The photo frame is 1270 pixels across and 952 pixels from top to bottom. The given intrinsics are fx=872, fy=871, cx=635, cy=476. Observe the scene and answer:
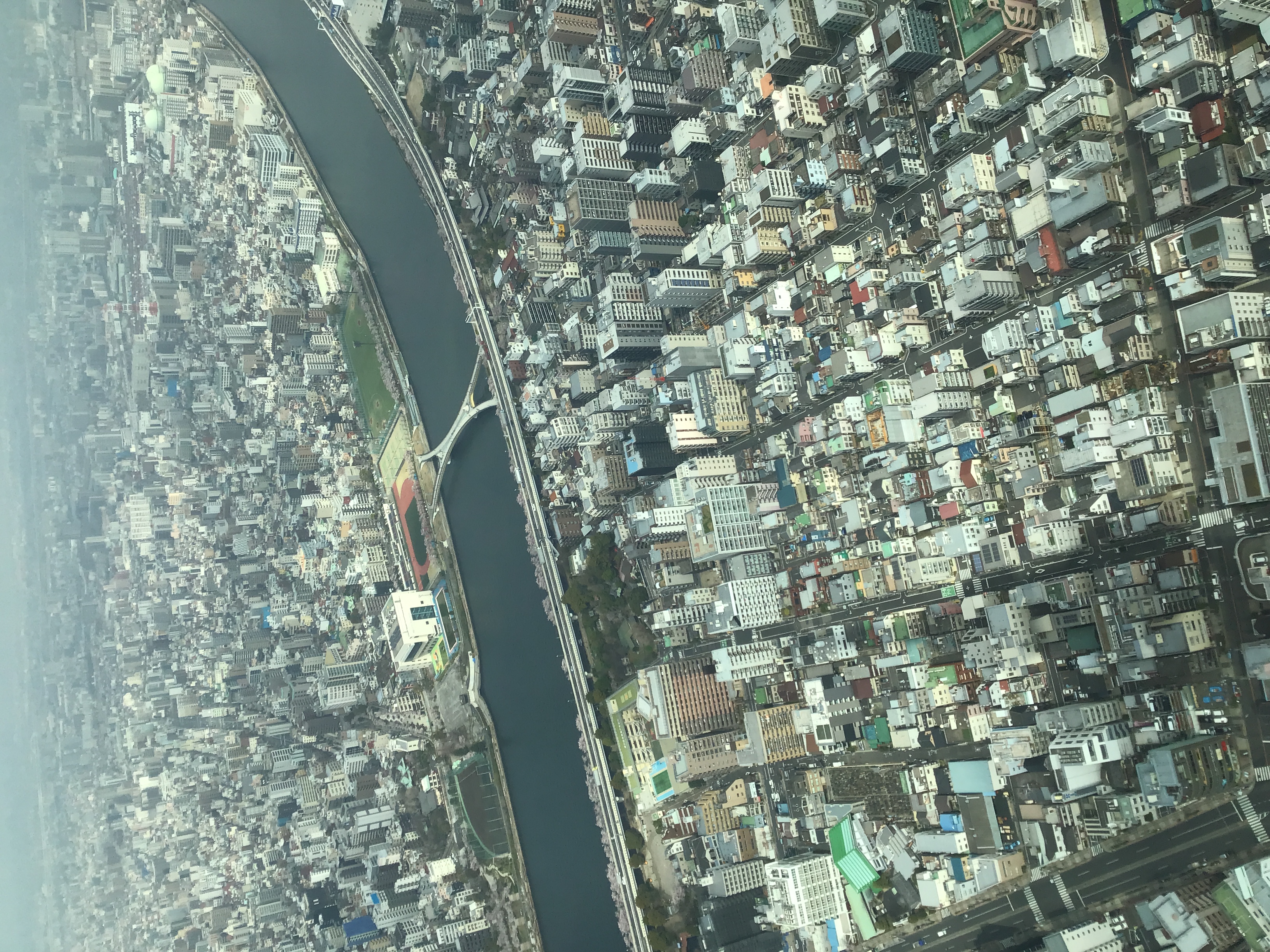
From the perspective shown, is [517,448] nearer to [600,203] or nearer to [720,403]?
[720,403]

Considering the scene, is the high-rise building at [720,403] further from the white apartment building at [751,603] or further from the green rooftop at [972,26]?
the green rooftop at [972,26]

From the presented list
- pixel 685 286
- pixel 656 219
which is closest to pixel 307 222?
pixel 656 219

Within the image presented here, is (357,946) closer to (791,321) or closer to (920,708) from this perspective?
(920,708)

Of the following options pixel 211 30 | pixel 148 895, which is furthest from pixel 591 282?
pixel 148 895

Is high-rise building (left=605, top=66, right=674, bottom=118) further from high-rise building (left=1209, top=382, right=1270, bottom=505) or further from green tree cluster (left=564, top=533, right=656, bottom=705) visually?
high-rise building (left=1209, top=382, right=1270, bottom=505)

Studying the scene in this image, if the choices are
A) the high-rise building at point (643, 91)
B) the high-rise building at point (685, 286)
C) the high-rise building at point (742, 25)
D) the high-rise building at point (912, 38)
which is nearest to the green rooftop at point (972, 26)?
the high-rise building at point (912, 38)
